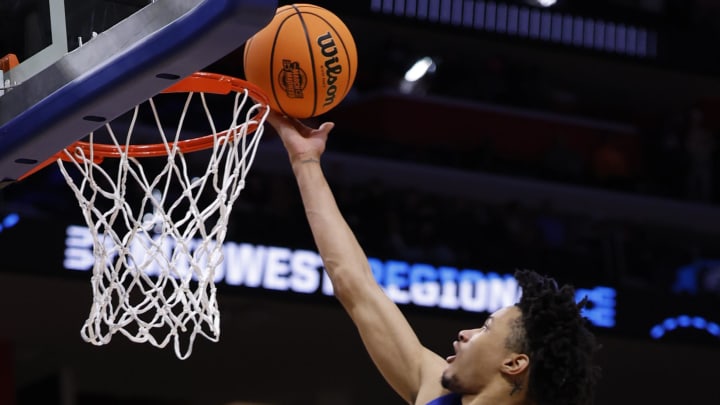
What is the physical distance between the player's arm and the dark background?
4379 mm

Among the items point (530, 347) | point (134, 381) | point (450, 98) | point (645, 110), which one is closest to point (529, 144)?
point (450, 98)

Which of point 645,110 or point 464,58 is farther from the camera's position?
point 645,110

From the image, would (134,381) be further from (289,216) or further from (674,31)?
(674,31)

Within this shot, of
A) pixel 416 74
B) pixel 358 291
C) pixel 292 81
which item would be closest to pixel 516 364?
pixel 358 291

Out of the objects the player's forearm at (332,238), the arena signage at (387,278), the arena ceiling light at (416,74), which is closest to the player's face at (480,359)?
the player's forearm at (332,238)

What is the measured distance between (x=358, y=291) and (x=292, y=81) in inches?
21.9

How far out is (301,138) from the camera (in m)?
3.17

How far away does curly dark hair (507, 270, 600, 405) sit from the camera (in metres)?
2.66

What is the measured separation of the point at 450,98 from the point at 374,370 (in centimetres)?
298

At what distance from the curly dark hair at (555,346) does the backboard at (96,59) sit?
0.84 meters

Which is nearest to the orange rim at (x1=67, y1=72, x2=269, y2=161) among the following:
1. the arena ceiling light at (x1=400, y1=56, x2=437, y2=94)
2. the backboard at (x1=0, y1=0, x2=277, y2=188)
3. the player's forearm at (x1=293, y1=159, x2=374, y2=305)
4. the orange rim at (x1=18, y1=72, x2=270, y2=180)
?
the orange rim at (x1=18, y1=72, x2=270, y2=180)

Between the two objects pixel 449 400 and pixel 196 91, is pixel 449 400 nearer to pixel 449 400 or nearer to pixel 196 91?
pixel 449 400

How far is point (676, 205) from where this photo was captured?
11688 millimetres

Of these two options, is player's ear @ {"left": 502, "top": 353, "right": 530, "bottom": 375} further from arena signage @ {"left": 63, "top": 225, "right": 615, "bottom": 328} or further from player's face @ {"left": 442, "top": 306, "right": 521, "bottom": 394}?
arena signage @ {"left": 63, "top": 225, "right": 615, "bottom": 328}
